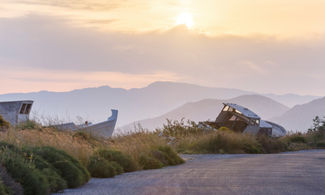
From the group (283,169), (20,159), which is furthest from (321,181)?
(20,159)

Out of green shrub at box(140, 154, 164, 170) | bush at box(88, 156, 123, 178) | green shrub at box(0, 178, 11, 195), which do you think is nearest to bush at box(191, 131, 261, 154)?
green shrub at box(140, 154, 164, 170)

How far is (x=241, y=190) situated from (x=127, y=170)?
20.8 feet

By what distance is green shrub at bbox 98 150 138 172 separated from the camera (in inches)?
692

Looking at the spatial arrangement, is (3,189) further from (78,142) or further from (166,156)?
(166,156)

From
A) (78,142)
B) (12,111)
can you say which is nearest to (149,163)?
(78,142)

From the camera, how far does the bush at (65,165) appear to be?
12.9 meters

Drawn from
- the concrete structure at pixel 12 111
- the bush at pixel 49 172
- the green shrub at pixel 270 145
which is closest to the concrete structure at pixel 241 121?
the green shrub at pixel 270 145

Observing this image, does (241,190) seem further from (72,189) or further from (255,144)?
(255,144)

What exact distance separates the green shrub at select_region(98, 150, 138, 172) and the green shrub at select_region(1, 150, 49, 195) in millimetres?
6205

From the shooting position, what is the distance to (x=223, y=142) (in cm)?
Result: 3069

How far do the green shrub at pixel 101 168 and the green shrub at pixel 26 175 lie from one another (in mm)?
4318

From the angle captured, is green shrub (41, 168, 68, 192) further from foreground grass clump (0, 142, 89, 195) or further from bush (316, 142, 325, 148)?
bush (316, 142, 325, 148)

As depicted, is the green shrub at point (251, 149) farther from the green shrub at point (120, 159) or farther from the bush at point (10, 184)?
the bush at point (10, 184)

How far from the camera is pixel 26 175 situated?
10805mm
